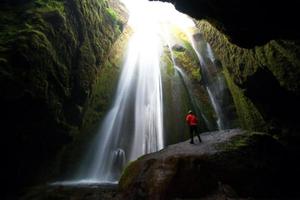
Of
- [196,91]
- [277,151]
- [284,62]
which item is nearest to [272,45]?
[284,62]

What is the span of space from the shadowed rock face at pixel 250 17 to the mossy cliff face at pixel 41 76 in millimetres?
5954

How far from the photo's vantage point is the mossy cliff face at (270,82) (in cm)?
1063

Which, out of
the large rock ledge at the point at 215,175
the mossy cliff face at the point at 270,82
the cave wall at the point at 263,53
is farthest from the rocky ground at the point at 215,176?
the cave wall at the point at 263,53

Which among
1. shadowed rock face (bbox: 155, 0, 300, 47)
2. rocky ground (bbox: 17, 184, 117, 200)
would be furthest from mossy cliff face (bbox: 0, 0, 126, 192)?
shadowed rock face (bbox: 155, 0, 300, 47)

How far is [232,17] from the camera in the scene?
9.02 metres

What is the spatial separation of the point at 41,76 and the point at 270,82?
10.6 meters

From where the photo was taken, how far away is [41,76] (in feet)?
34.6

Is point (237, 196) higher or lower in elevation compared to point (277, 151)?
lower

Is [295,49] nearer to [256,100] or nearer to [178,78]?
[256,100]

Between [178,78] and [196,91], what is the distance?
6.33 feet

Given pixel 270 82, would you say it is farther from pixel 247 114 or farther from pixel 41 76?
pixel 41 76

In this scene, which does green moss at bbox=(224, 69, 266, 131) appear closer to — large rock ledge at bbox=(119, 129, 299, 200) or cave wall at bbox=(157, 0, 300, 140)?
cave wall at bbox=(157, 0, 300, 140)

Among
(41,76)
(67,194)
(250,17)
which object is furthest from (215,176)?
(41,76)

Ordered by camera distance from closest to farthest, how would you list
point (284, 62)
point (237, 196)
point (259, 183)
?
point (237, 196)
point (259, 183)
point (284, 62)
